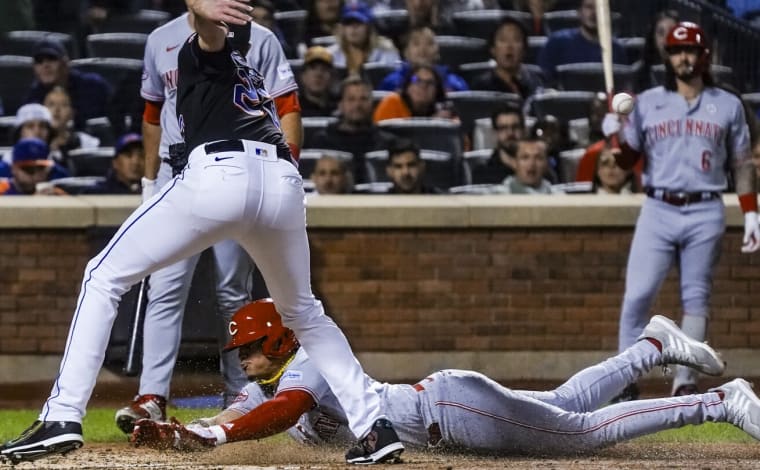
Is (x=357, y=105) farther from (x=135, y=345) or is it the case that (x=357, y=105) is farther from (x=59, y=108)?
(x=135, y=345)

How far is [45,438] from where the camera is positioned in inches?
176

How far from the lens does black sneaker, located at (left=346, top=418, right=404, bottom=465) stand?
4.79m

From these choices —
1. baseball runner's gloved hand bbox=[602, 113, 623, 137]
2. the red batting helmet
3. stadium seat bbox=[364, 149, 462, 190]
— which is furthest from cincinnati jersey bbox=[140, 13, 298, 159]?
stadium seat bbox=[364, 149, 462, 190]

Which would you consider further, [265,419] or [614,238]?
[614,238]

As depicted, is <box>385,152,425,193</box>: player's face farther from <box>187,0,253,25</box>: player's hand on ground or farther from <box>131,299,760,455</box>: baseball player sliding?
<box>187,0,253,25</box>: player's hand on ground

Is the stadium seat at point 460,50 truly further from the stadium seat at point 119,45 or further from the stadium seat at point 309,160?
the stadium seat at point 119,45

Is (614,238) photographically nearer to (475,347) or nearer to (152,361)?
(475,347)

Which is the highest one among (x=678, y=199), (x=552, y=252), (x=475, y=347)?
(x=678, y=199)

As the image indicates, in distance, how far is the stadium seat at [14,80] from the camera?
439 inches

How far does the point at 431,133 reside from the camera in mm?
10453

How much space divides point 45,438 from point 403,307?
5039mm

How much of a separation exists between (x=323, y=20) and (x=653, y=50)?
8.72 feet

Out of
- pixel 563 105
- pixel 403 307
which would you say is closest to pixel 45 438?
pixel 403 307

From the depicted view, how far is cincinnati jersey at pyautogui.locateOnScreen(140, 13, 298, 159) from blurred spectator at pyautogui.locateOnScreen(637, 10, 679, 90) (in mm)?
5296
